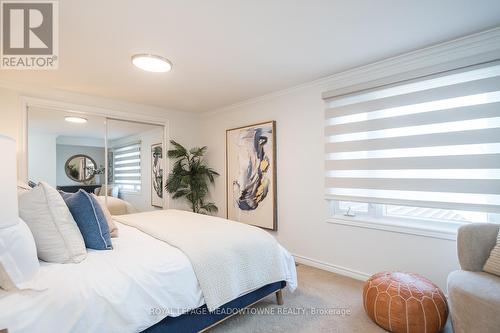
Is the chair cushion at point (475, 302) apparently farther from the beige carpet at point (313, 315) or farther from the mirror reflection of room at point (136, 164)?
the mirror reflection of room at point (136, 164)

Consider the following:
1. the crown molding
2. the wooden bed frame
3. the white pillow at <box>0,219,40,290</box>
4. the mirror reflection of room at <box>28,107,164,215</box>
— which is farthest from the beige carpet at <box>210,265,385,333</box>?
the mirror reflection of room at <box>28,107,164,215</box>

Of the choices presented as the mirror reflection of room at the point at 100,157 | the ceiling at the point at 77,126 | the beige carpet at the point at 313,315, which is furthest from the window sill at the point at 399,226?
the ceiling at the point at 77,126

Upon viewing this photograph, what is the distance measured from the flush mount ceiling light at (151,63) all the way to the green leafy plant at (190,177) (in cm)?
191

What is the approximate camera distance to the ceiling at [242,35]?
168cm

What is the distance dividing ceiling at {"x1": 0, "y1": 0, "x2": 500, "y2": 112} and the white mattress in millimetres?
1674

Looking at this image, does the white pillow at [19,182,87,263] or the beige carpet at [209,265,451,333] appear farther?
the beige carpet at [209,265,451,333]

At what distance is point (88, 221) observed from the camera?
5.14 ft

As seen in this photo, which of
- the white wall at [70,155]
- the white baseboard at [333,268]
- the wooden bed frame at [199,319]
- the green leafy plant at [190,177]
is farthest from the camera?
the green leafy plant at [190,177]

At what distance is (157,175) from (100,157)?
898mm

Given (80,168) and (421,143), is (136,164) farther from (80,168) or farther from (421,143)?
(421,143)

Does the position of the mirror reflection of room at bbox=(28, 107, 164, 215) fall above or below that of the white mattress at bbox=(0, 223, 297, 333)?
above

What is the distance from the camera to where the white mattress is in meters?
1.04

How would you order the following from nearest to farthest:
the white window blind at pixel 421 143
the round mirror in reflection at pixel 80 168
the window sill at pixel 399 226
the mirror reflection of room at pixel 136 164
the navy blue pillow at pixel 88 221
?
the navy blue pillow at pixel 88 221 → the white window blind at pixel 421 143 → the window sill at pixel 399 226 → the round mirror in reflection at pixel 80 168 → the mirror reflection of room at pixel 136 164

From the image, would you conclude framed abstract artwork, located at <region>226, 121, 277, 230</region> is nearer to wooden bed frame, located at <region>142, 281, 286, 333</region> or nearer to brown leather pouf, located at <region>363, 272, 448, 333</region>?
wooden bed frame, located at <region>142, 281, 286, 333</region>
